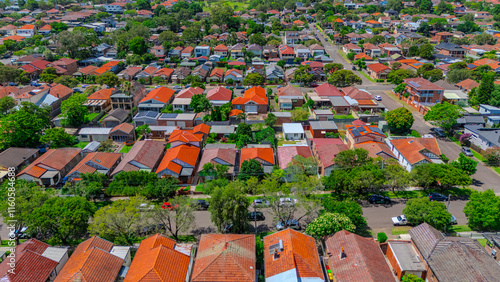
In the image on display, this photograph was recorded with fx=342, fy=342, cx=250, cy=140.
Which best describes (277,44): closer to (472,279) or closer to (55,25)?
(55,25)

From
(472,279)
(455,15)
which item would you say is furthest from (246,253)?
(455,15)

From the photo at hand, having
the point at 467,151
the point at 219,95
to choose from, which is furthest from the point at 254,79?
the point at 467,151

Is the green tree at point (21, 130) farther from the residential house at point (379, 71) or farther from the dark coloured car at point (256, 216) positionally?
the residential house at point (379, 71)

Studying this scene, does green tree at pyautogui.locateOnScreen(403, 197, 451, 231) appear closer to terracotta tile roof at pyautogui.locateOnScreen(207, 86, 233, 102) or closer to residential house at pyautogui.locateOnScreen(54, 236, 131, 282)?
residential house at pyautogui.locateOnScreen(54, 236, 131, 282)

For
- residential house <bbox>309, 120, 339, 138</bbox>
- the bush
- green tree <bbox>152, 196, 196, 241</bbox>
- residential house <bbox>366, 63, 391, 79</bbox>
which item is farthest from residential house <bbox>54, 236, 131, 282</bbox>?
residential house <bbox>366, 63, 391, 79</bbox>

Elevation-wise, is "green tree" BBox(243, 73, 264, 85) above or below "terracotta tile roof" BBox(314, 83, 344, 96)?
below

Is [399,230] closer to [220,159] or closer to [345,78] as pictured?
[220,159]
